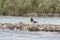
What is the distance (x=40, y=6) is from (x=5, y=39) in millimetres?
15939

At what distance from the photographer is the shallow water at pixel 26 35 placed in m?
15.3

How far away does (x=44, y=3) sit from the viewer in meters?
30.3

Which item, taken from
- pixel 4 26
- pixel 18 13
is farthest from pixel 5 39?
pixel 18 13

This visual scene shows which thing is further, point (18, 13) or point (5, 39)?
point (18, 13)

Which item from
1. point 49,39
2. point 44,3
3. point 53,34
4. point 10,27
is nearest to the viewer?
point 49,39

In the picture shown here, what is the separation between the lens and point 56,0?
30578mm

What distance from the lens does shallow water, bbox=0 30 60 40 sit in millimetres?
15270

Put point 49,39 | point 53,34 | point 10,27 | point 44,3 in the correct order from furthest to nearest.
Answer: point 44,3 < point 10,27 < point 53,34 < point 49,39

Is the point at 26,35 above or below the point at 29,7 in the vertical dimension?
below

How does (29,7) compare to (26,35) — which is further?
(29,7)

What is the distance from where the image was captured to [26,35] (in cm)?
1612

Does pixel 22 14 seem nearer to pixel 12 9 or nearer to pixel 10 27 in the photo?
pixel 12 9

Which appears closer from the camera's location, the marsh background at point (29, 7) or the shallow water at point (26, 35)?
the shallow water at point (26, 35)

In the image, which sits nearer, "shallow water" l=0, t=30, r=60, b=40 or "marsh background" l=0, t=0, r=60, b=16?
"shallow water" l=0, t=30, r=60, b=40
